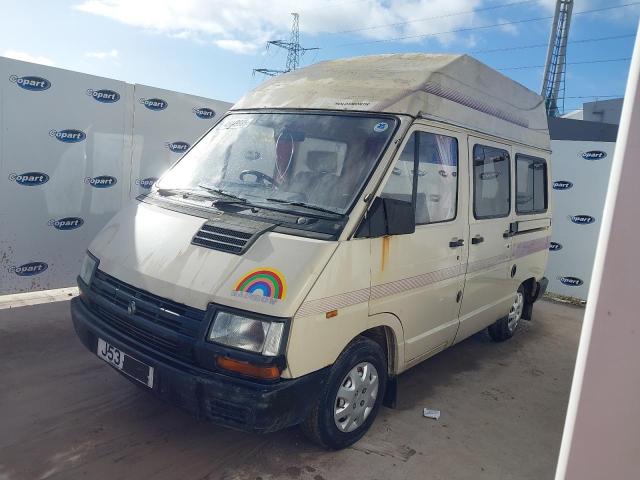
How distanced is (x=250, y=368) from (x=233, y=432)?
→ 1.00m

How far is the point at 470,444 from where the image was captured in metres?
3.56

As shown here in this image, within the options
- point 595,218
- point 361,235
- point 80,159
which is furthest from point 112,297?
point 595,218

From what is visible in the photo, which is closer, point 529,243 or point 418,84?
point 418,84

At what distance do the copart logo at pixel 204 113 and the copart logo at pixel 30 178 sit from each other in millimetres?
2184

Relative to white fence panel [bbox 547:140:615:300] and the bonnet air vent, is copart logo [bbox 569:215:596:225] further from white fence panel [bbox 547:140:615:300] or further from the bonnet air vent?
the bonnet air vent

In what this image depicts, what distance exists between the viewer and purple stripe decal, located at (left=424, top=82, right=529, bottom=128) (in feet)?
11.8

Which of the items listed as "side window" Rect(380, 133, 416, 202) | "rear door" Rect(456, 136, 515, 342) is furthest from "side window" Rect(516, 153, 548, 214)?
"side window" Rect(380, 133, 416, 202)

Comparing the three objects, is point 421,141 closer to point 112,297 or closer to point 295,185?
point 295,185

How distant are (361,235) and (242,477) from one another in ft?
5.16

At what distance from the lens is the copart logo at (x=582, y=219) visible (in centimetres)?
833

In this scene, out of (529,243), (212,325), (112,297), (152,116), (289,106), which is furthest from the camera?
(152,116)

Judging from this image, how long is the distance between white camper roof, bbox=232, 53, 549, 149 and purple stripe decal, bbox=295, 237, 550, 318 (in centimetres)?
113

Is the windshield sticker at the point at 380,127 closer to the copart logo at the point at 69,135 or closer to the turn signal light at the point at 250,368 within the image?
the turn signal light at the point at 250,368

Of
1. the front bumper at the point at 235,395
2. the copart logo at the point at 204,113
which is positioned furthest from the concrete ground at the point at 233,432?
the copart logo at the point at 204,113
